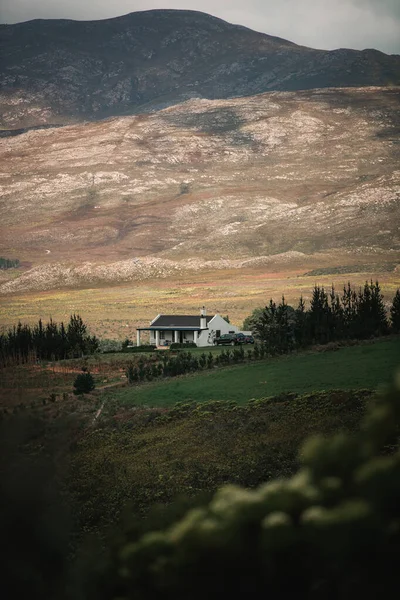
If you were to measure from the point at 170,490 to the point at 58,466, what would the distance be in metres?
14.7

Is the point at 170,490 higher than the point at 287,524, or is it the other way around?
the point at 287,524

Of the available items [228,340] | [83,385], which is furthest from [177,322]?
[83,385]

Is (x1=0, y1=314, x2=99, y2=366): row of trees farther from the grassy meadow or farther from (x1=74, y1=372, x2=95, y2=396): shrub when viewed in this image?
the grassy meadow

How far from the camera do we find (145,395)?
143 ft

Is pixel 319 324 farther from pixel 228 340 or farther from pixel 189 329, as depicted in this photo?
pixel 189 329

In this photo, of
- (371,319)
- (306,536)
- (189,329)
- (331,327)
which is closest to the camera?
(306,536)

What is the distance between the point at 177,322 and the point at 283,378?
143ft

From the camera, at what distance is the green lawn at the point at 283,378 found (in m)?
37.3

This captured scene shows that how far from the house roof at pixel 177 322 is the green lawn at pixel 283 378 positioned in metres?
32.9

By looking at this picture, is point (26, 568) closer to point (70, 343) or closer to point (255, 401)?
point (255, 401)

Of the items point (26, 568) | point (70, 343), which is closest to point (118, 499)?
point (26, 568)

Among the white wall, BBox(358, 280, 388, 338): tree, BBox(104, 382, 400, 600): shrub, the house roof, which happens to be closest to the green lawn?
BBox(358, 280, 388, 338): tree

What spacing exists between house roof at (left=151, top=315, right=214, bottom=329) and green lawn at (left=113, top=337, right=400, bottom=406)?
3287 cm

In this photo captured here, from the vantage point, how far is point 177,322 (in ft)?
276
